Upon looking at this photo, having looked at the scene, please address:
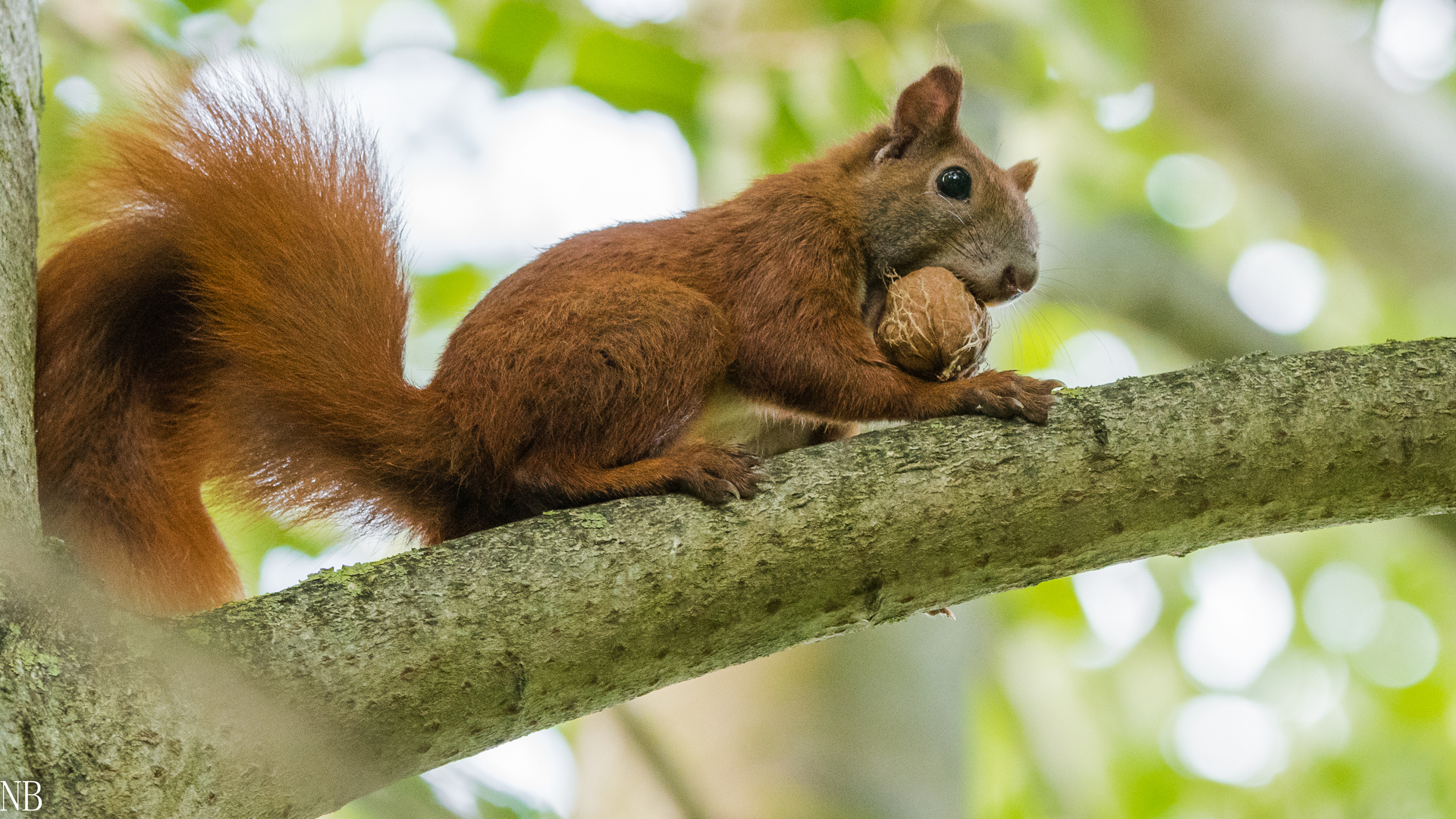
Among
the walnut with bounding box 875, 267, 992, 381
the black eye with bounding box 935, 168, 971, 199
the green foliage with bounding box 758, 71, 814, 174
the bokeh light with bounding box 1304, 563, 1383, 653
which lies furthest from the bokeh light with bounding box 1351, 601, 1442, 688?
the walnut with bounding box 875, 267, 992, 381

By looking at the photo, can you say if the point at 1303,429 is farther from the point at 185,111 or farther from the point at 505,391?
the point at 185,111

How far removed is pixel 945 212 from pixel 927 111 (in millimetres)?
276

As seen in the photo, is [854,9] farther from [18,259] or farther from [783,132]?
[18,259]

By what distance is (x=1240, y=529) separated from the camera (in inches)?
71.8

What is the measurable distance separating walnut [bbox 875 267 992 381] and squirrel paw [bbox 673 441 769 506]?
559 mm

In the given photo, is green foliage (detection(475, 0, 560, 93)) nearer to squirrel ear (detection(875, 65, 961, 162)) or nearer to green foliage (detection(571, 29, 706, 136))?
green foliage (detection(571, 29, 706, 136))

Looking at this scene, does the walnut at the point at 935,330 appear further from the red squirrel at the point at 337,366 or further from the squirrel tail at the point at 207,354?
the squirrel tail at the point at 207,354

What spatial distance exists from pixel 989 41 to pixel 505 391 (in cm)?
250

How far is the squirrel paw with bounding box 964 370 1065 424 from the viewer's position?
1.83 metres

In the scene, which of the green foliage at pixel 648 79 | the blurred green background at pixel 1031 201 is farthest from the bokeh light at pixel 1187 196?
the green foliage at pixel 648 79

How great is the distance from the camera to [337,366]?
2.01m

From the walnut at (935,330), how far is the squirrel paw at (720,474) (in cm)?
56

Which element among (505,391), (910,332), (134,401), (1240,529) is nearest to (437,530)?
(505,391)

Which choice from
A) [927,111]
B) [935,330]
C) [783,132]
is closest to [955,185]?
[927,111]
